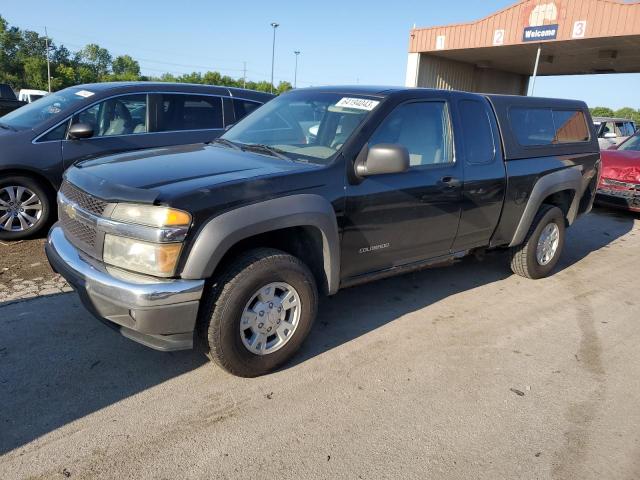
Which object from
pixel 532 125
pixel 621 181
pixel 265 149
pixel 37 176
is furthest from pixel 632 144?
pixel 37 176

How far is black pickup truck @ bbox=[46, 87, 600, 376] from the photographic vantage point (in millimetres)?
2645

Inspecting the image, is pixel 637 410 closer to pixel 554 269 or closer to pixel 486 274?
pixel 486 274

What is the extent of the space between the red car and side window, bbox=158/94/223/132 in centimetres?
672

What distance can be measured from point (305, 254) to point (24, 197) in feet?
12.2

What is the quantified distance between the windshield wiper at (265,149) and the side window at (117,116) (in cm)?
264

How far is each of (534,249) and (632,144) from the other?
20.9 ft

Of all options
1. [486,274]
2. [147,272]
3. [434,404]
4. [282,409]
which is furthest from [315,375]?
[486,274]

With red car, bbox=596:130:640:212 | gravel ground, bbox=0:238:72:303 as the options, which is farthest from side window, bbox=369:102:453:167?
red car, bbox=596:130:640:212

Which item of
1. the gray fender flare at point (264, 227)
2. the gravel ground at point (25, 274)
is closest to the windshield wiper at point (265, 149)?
the gray fender flare at point (264, 227)

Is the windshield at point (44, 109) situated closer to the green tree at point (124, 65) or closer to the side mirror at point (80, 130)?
the side mirror at point (80, 130)

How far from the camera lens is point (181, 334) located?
8.88 ft

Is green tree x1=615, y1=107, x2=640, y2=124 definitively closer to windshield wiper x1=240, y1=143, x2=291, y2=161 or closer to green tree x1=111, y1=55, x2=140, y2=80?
windshield wiper x1=240, y1=143, x2=291, y2=161

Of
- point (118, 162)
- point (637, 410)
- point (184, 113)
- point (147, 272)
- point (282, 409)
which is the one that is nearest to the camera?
point (147, 272)

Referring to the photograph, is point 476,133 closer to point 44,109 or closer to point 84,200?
point 84,200
